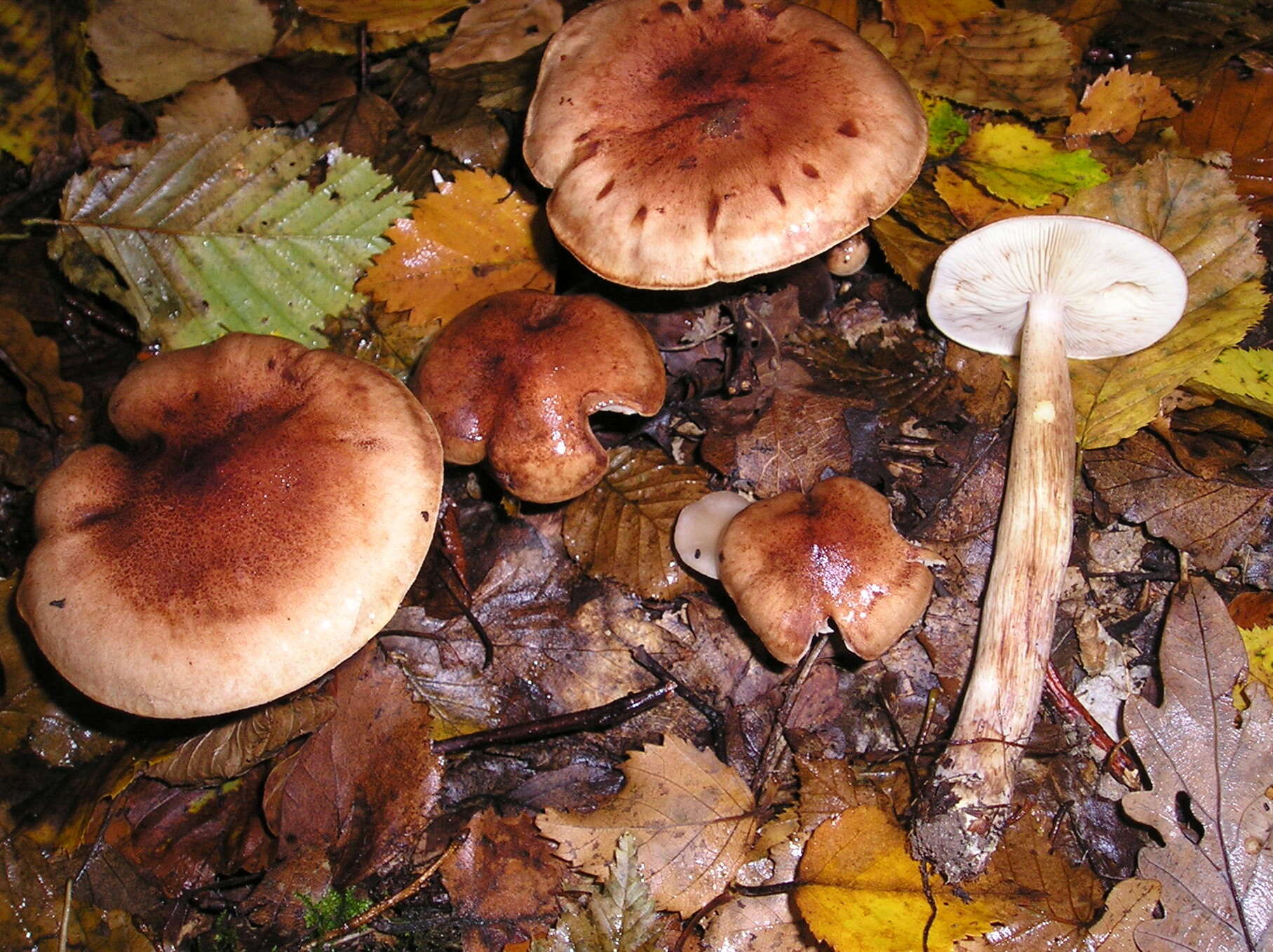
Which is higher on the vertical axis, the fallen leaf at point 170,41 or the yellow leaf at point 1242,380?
the fallen leaf at point 170,41

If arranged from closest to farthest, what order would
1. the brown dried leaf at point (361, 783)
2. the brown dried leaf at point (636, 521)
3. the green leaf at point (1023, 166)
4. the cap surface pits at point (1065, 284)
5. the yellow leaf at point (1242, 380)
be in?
the cap surface pits at point (1065, 284)
the brown dried leaf at point (361, 783)
the yellow leaf at point (1242, 380)
the brown dried leaf at point (636, 521)
the green leaf at point (1023, 166)

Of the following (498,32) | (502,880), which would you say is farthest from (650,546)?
(498,32)

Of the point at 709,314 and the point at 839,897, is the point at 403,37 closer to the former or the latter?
the point at 709,314

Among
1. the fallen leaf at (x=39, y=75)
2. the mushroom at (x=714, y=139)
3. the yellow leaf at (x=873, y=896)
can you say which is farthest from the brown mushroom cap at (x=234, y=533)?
the fallen leaf at (x=39, y=75)

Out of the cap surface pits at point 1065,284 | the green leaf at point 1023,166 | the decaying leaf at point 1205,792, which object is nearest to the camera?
the decaying leaf at point 1205,792

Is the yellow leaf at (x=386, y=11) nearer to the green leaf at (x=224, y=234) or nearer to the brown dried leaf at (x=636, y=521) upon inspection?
the green leaf at (x=224, y=234)

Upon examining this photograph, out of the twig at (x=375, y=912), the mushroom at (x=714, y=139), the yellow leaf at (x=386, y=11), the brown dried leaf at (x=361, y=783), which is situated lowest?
the twig at (x=375, y=912)

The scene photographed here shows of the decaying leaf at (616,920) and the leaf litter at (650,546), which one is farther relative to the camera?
the leaf litter at (650,546)

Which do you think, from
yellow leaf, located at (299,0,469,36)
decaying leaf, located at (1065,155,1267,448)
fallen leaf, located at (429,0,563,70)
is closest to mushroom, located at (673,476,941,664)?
decaying leaf, located at (1065,155,1267,448)
